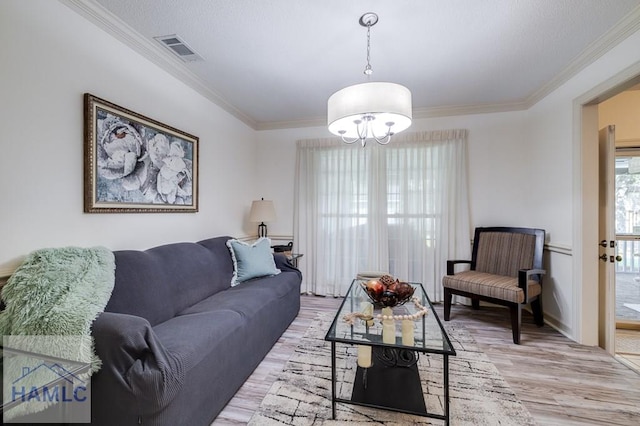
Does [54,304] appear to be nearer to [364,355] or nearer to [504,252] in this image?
[364,355]

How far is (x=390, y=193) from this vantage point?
3.66m

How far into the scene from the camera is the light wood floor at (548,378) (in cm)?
162

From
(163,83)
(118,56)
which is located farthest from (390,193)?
(118,56)

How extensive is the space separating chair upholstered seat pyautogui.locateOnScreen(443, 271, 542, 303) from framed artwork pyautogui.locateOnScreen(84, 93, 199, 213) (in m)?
2.88

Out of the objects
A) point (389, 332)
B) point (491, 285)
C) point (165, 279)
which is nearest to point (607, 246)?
point (491, 285)

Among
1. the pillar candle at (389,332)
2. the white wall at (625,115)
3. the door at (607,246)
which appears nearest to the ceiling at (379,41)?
the white wall at (625,115)

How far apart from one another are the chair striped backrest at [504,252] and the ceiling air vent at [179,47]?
362cm

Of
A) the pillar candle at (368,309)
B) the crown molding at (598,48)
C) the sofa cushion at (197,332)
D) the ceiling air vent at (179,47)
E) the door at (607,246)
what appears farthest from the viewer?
the door at (607,246)

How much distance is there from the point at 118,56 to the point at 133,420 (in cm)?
236

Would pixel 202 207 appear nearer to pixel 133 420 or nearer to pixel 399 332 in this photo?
pixel 133 420

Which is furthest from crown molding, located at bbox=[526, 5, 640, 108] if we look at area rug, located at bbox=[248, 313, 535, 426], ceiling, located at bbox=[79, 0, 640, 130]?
area rug, located at bbox=[248, 313, 535, 426]

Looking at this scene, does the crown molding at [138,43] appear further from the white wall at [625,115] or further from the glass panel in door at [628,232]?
the glass panel in door at [628,232]

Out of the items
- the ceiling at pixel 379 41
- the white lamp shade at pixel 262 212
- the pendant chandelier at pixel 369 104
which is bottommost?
the white lamp shade at pixel 262 212

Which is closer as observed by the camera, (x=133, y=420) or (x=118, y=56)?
(x=133, y=420)
